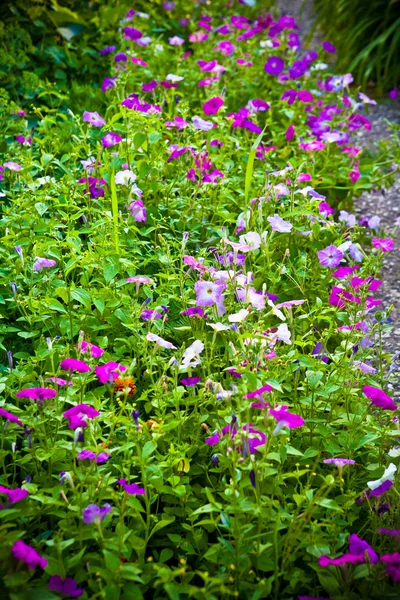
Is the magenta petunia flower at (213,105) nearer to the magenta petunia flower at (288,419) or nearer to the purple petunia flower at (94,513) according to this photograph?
the magenta petunia flower at (288,419)

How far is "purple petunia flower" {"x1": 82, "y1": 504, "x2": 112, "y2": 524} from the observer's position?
169 cm

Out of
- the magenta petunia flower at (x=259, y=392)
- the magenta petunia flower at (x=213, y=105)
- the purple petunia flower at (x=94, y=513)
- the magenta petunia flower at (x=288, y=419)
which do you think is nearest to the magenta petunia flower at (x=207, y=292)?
the magenta petunia flower at (x=259, y=392)

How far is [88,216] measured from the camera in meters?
2.89

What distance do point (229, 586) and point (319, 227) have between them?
1.54 meters

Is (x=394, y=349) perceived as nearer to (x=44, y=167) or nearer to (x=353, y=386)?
(x=353, y=386)

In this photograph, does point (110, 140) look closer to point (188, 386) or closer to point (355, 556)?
point (188, 386)

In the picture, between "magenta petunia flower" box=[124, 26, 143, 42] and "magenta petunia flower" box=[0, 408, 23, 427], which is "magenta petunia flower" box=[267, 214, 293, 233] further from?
"magenta petunia flower" box=[124, 26, 143, 42]

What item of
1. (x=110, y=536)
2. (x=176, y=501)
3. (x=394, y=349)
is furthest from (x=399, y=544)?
(x=394, y=349)

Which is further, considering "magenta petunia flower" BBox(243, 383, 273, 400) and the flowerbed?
"magenta petunia flower" BBox(243, 383, 273, 400)

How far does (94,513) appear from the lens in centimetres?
169

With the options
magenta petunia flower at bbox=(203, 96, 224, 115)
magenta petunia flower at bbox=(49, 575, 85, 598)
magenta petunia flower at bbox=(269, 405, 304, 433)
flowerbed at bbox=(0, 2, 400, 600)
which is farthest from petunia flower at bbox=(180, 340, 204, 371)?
magenta petunia flower at bbox=(203, 96, 224, 115)

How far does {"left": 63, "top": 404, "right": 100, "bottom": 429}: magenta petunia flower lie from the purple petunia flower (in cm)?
21

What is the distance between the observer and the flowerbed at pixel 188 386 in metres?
1.75

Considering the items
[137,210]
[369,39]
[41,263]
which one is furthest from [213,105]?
[369,39]
